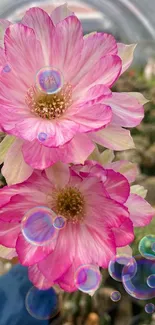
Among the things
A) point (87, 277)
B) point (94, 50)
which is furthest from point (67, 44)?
point (87, 277)

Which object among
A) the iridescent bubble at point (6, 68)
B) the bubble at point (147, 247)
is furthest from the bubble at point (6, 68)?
the bubble at point (147, 247)

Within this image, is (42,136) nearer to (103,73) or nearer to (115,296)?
(103,73)

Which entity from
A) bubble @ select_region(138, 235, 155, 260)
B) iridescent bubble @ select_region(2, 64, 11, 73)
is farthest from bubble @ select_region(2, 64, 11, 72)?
bubble @ select_region(138, 235, 155, 260)

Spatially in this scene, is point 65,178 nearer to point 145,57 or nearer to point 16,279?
point 16,279

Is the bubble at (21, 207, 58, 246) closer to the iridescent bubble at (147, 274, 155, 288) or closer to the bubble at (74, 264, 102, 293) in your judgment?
the bubble at (74, 264, 102, 293)

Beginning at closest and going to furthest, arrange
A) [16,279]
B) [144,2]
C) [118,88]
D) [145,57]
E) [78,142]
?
[78,142]
[16,279]
[118,88]
[145,57]
[144,2]

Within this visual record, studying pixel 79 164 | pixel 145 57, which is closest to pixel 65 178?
pixel 79 164
